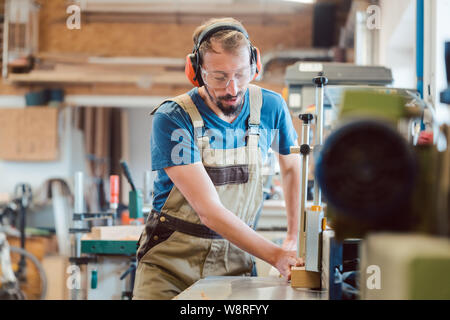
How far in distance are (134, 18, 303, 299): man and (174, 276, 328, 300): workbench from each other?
9 cm

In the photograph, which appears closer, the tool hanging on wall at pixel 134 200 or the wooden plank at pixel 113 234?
the wooden plank at pixel 113 234

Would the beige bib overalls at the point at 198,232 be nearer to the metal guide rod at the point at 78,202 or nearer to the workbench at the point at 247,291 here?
the workbench at the point at 247,291

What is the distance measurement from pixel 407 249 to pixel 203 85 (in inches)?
42.0

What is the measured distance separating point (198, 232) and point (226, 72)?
0.48 meters

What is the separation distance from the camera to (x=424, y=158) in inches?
24.2

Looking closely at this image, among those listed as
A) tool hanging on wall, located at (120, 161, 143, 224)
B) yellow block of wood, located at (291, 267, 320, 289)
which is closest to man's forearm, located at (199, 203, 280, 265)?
yellow block of wood, located at (291, 267, 320, 289)

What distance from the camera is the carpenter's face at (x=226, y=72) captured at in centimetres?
139

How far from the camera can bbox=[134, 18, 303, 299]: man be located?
1345 millimetres

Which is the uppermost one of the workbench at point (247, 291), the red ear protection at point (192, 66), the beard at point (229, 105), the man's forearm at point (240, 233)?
the red ear protection at point (192, 66)

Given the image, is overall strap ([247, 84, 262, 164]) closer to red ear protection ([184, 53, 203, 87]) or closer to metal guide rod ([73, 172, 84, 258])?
red ear protection ([184, 53, 203, 87])

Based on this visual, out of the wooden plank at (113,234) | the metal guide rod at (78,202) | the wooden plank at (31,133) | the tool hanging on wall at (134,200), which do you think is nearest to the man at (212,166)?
the wooden plank at (113,234)

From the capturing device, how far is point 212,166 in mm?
1552
